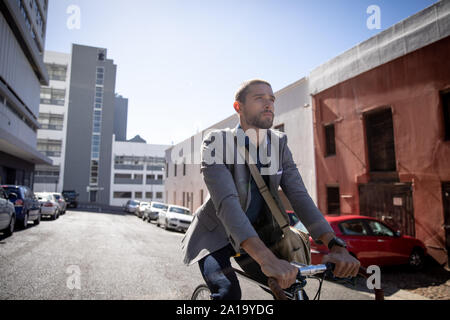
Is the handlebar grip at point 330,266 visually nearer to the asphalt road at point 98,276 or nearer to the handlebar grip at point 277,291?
the handlebar grip at point 277,291

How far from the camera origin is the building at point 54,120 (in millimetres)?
51125

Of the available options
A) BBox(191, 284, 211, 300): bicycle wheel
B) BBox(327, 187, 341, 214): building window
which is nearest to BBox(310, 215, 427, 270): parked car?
BBox(327, 187, 341, 214): building window

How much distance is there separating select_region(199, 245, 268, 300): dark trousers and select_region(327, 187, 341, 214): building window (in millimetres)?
11419

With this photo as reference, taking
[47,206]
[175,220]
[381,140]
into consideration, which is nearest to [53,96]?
[47,206]

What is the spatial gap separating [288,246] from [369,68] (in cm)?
1118

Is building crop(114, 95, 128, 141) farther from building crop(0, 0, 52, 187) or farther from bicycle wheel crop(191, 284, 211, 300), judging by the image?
bicycle wheel crop(191, 284, 211, 300)

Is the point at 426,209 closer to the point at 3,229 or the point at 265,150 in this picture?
the point at 265,150

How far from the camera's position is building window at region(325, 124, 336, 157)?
41.8 ft

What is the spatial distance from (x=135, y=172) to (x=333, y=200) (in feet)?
172

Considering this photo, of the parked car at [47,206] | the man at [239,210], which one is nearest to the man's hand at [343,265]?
the man at [239,210]

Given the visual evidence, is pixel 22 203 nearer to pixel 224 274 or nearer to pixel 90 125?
pixel 224 274

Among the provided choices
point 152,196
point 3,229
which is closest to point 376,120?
point 3,229

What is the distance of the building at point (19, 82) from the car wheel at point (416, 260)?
63.7 feet
